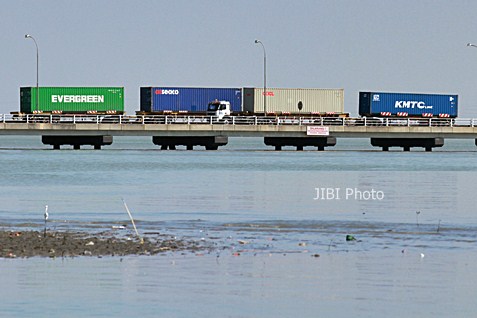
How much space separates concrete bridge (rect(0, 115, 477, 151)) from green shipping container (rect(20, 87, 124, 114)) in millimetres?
4531

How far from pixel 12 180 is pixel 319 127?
5134 centimetres

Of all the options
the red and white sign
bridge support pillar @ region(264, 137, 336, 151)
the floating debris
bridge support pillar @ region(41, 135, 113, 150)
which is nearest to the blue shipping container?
bridge support pillar @ region(264, 137, 336, 151)

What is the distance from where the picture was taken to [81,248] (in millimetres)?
25625

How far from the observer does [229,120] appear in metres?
110

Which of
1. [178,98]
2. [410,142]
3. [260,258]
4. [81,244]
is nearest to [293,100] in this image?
[178,98]

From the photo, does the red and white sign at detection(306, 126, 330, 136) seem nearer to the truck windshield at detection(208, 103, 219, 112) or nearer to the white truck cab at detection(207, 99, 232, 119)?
the white truck cab at detection(207, 99, 232, 119)

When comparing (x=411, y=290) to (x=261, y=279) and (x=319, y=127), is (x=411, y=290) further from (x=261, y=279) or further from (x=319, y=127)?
(x=319, y=127)

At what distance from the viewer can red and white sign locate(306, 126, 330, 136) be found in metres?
107

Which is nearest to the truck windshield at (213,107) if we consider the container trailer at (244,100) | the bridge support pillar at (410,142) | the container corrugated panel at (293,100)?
the container trailer at (244,100)

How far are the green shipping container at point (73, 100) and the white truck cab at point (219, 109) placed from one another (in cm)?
1124

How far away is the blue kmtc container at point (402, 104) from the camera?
12544cm

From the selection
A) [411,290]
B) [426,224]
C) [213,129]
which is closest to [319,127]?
[213,129]

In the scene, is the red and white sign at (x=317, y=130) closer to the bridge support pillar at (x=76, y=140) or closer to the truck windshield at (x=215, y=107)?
the truck windshield at (x=215, y=107)

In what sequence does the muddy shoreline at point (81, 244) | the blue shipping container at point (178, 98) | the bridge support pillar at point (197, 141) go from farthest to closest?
the blue shipping container at point (178, 98)
the bridge support pillar at point (197, 141)
the muddy shoreline at point (81, 244)
